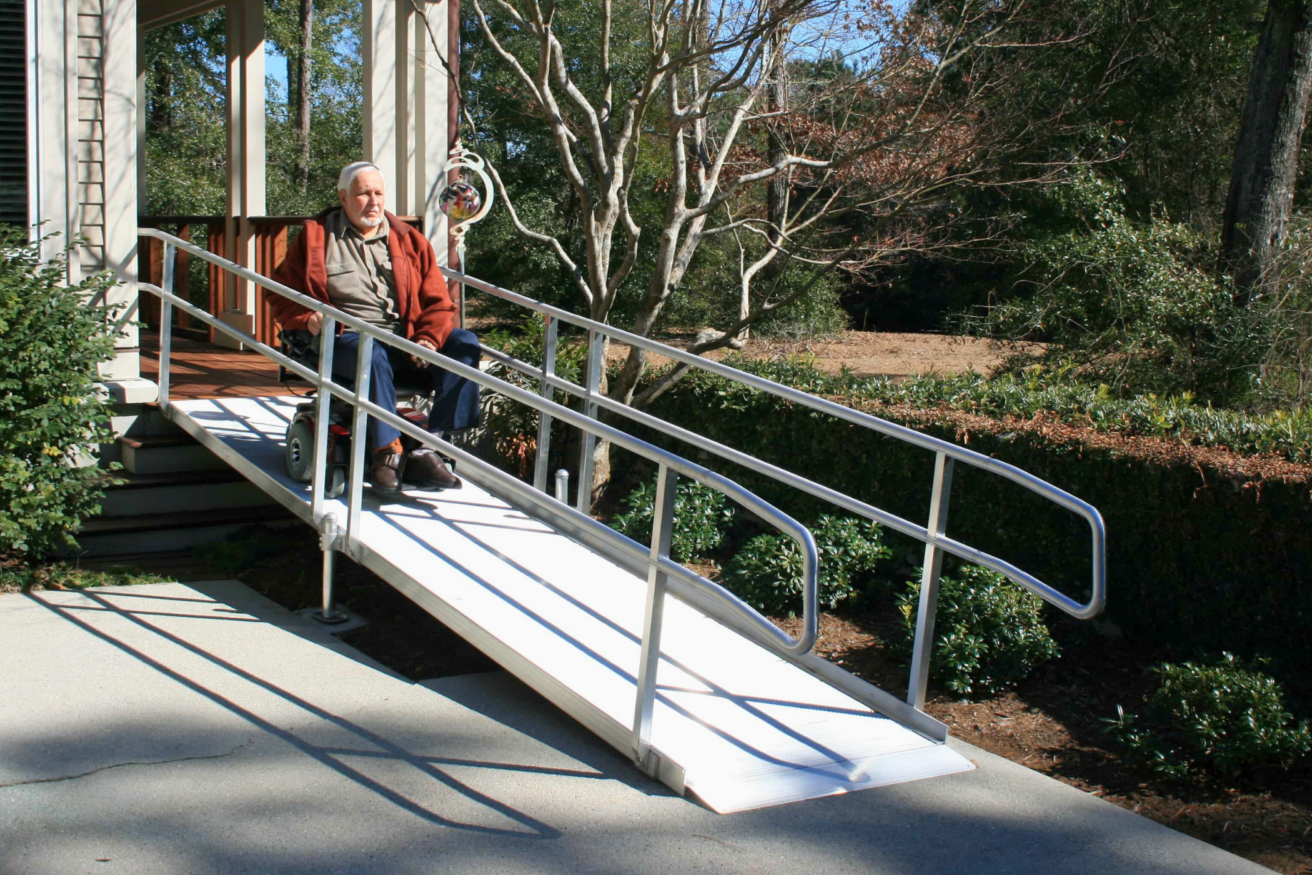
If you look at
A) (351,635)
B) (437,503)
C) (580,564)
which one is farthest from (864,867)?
(437,503)

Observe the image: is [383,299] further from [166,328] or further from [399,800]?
[399,800]

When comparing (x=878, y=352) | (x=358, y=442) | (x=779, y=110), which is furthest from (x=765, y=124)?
(x=878, y=352)

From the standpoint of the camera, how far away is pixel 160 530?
6.29 meters

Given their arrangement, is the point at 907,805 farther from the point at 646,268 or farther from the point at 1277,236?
the point at 646,268

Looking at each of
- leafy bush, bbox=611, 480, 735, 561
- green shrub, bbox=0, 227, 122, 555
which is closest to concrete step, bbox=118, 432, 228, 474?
green shrub, bbox=0, 227, 122, 555

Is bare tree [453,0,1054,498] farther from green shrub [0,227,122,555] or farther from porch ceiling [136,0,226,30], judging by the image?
porch ceiling [136,0,226,30]

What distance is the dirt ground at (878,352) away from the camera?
14.3m

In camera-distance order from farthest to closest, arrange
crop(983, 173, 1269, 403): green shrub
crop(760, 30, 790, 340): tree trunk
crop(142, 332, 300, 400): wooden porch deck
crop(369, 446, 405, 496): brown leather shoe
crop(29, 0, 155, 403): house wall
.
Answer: crop(983, 173, 1269, 403): green shrub < crop(760, 30, 790, 340): tree trunk < crop(142, 332, 300, 400): wooden porch deck < crop(29, 0, 155, 403): house wall < crop(369, 446, 405, 496): brown leather shoe

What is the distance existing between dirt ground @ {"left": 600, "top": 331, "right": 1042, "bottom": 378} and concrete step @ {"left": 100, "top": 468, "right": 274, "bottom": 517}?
7.16m

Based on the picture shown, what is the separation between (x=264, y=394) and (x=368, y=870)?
181 inches

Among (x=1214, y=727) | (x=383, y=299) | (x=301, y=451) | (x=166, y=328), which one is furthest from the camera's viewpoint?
(x=166, y=328)

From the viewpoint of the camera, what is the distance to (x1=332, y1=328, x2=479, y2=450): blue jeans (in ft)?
17.7

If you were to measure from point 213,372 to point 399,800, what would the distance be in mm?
5095

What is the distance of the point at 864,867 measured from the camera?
3342mm
